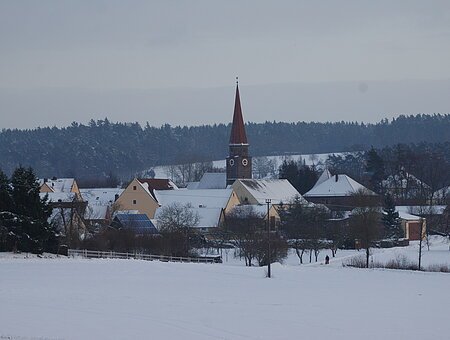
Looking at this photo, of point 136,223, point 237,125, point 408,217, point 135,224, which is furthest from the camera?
point 237,125

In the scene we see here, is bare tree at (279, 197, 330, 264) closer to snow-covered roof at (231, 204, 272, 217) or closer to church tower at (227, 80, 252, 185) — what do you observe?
snow-covered roof at (231, 204, 272, 217)

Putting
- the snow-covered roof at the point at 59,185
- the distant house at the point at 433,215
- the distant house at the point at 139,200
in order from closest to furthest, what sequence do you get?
the distant house at the point at 433,215 → the distant house at the point at 139,200 → the snow-covered roof at the point at 59,185

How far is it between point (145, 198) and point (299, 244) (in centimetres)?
2350

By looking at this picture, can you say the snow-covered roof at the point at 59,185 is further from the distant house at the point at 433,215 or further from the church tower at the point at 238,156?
the distant house at the point at 433,215

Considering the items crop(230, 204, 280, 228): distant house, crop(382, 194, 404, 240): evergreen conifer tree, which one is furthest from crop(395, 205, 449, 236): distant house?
crop(230, 204, 280, 228): distant house

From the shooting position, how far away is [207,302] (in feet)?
98.6

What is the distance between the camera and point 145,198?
8350 centimetres

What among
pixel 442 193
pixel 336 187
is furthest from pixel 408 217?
pixel 442 193

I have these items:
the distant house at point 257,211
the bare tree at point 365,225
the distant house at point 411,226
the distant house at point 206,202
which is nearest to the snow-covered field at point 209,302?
the bare tree at point 365,225

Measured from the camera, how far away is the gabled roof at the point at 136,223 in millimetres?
64250

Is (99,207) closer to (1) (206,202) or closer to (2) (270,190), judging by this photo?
(1) (206,202)

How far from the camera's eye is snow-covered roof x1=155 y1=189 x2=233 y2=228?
253ft

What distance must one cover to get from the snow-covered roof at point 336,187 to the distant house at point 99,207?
2157 cm

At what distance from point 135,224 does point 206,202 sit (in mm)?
17204
